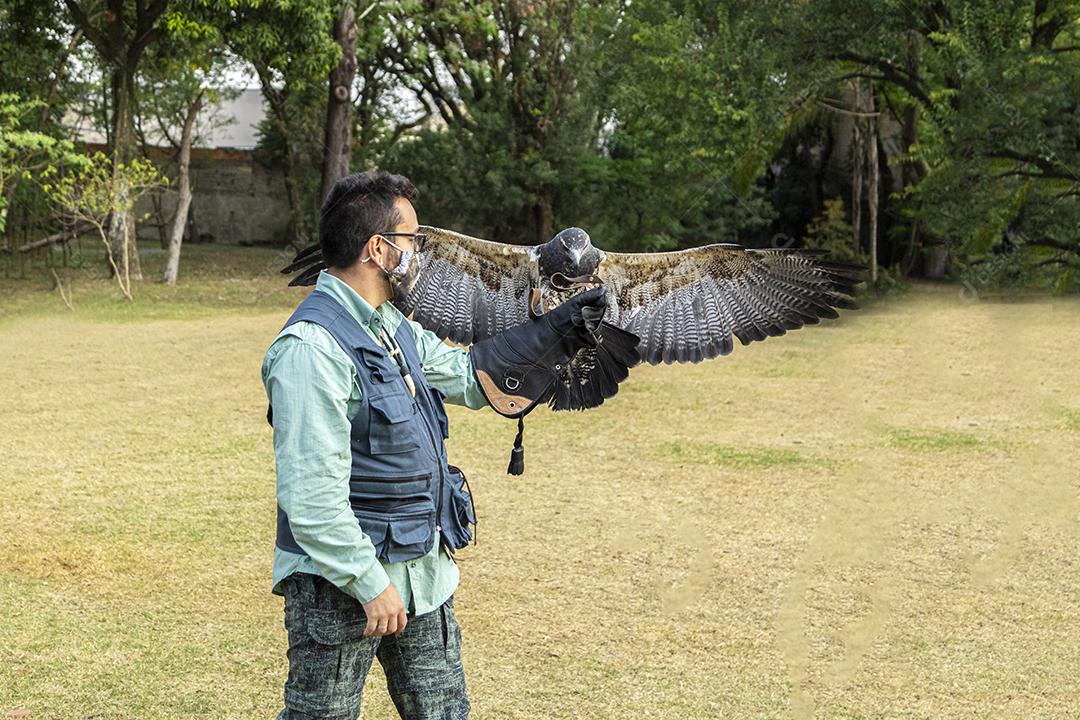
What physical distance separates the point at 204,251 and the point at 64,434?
66.5 feet

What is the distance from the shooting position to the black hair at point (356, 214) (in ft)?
9.39

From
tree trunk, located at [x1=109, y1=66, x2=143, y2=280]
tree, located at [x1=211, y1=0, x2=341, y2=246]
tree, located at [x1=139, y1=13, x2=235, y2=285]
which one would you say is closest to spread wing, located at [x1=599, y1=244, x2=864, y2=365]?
tree, located at [x1=211, y1=0, x2=341, y2=246]

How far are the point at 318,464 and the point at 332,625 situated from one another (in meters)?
0.44

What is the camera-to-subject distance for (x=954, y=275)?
22.8 metres

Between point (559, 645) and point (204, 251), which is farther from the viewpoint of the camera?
point (204, 251)

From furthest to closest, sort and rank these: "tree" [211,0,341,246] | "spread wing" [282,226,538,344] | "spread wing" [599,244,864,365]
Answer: "tree" [211,0,341,246], "spread wing" [282,226,538,344], "spread wing" [599,244,864,365]

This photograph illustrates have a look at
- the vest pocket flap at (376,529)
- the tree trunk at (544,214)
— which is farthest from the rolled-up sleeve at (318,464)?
the tree trunk at (544,214)

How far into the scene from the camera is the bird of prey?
4.62 meters

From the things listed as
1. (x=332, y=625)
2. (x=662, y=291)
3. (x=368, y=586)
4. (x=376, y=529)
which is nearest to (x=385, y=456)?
(x=376, y=529)

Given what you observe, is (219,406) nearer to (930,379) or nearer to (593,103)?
(930,379)

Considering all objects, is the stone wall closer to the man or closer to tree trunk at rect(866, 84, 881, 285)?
tree trunk at rect(866, 84, 881, 285)

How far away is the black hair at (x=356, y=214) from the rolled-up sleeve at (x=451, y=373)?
17.9 inches

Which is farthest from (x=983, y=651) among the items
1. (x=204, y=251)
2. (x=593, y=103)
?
(x=204, y=251)

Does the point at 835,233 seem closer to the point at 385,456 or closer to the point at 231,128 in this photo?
the point at 385,456
